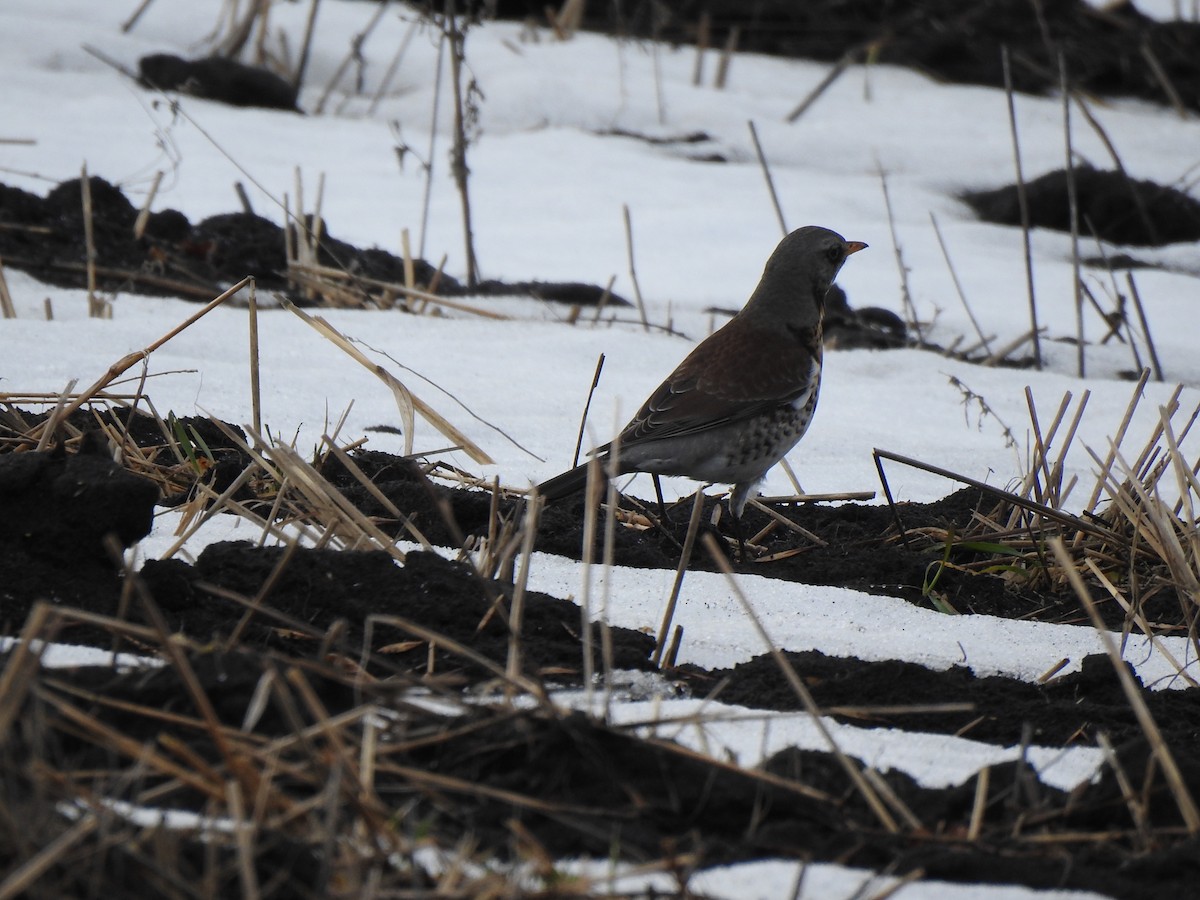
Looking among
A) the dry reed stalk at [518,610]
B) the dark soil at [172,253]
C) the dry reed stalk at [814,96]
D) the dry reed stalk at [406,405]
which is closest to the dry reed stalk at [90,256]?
the dark soil at [172,253]

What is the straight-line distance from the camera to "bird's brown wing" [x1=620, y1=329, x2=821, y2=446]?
4375 millimetres

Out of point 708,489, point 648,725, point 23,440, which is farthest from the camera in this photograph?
point 708,489

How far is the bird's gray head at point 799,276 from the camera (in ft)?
16.4

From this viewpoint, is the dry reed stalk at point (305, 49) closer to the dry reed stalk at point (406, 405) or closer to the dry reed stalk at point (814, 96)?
the dry reed stalk at point (814, 96)

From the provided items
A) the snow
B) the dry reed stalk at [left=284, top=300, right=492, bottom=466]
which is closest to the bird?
the snow

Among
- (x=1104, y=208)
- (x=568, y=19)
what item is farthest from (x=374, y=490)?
(x=568, y=19)

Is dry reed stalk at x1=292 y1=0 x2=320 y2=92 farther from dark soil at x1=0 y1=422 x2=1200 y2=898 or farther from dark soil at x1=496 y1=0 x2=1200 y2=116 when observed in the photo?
dark soil at x1=0 y1=422 x2=1200 y2=898

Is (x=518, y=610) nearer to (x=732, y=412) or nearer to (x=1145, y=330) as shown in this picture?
(x=732, y=412)

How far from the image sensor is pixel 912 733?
2457mm

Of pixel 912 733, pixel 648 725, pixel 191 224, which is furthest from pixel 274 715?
pixel 191 224

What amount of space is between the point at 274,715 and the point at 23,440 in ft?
5.65

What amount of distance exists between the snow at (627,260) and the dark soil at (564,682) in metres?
0.13

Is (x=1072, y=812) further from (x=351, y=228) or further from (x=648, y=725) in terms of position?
(x=351, y=228)

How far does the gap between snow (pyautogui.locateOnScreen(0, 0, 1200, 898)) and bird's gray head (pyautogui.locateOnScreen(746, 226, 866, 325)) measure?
0.48 meters
